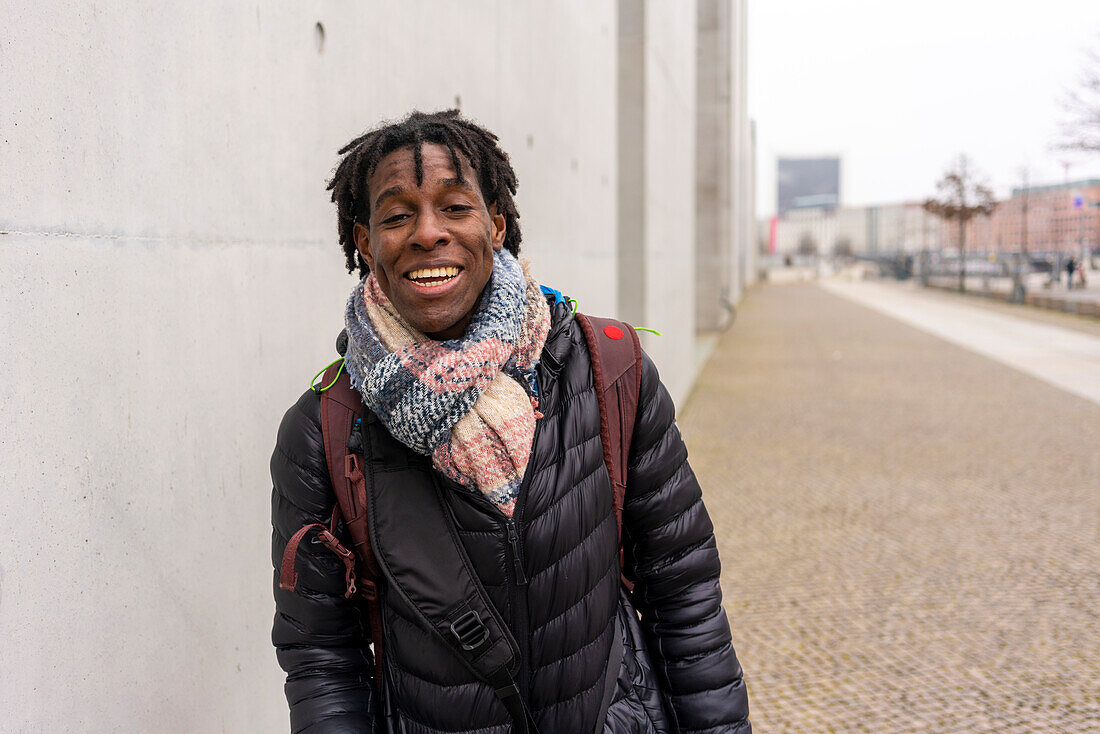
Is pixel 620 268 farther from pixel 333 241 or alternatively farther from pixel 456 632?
pixel 456 632

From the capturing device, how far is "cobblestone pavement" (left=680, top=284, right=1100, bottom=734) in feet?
12.3

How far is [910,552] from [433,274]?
15.5ft

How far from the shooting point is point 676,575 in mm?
1745

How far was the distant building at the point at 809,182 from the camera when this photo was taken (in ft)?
423

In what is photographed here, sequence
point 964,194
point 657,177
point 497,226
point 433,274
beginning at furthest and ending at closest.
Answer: point 964,194 < point 657,177 < point 497,226 < point 433,274

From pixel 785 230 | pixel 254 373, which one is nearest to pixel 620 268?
pixel 254 373

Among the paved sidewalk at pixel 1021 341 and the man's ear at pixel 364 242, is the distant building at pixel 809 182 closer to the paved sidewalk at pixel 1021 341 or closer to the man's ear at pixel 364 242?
the paved sidewalk at pixel 1021 341

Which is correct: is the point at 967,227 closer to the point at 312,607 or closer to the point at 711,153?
the point at 711,153

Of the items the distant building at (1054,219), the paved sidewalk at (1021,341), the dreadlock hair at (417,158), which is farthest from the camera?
the distant building at (1054,219)

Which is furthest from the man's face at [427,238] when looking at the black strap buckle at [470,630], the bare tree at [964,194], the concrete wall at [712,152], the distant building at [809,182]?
the distant building at [809,182]

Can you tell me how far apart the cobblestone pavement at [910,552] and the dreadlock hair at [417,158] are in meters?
2.64

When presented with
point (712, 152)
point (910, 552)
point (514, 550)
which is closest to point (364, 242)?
point (514, 550)

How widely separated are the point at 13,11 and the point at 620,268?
6659 millimetres

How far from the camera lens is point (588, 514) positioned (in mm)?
1600
